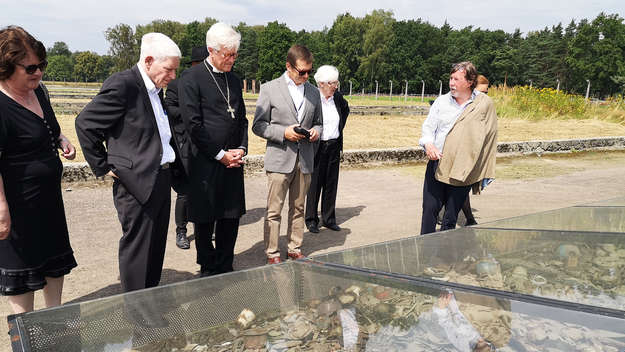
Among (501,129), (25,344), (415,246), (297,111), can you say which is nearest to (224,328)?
(25,344)

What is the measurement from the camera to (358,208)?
21.5 feet

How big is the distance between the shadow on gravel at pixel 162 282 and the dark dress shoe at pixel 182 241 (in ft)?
2.06

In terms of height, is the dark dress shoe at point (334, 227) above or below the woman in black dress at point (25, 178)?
below

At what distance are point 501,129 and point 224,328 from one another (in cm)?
1552

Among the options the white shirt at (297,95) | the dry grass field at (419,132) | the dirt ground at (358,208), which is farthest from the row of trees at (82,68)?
the white shirt at (297,95)

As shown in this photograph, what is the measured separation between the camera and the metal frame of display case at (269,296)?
1.57 metres

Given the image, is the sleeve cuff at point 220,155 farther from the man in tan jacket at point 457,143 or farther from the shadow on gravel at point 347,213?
the shadow on gravel at point 347,213

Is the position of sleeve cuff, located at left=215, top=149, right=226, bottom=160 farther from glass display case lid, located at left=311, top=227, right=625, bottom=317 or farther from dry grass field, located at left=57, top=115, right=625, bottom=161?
dry grass field, located at left=57, top=115, right=625, bottom=161

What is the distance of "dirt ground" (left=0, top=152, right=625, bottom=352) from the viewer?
4.16 metres

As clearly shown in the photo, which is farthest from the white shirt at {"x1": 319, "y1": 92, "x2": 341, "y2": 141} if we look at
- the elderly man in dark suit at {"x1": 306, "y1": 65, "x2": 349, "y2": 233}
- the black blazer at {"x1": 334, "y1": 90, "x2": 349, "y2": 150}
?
the black blazer at {"x1": 334, "y1": 90, "x2": 349, "y2": 150}

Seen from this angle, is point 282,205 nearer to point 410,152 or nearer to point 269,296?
point 269,296

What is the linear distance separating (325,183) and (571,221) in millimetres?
3156

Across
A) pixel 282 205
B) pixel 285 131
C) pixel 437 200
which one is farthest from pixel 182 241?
pixel 437 200

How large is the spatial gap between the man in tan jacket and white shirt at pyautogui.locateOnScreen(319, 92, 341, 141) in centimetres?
157
